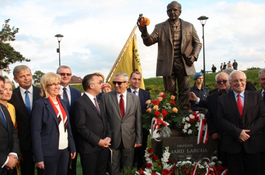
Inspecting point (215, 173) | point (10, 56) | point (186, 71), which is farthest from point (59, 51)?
point (215, 173)

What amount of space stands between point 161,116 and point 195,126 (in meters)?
0.65

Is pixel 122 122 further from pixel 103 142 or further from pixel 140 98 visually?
pixel 140 98

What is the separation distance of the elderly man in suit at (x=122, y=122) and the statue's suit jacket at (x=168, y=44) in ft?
3.73

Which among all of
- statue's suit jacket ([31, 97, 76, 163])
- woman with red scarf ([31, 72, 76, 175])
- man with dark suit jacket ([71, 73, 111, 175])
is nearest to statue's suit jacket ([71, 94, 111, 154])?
man with dark suit jacket ([71, 73, 111, 175])

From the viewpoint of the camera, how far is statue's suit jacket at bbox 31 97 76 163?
3.46 meters

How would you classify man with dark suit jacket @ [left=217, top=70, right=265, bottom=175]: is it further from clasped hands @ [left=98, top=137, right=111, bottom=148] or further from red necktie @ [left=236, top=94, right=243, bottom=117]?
clasped hands @ [left=98, top=137, right=111, bottom=148]

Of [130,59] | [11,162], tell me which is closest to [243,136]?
[11,162]

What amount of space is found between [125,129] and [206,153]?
4.91ft

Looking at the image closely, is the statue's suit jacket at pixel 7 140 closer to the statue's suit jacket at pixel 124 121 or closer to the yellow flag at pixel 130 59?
the statue's suit jacket at pixel 124 121

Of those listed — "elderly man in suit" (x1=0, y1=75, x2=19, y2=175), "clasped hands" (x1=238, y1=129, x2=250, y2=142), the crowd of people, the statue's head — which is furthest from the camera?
the statue's head

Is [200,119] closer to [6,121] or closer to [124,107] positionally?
[124,107]

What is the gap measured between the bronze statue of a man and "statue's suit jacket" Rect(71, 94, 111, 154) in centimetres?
185

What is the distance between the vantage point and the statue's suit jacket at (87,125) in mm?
3941

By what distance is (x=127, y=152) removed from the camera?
14.8 feet
